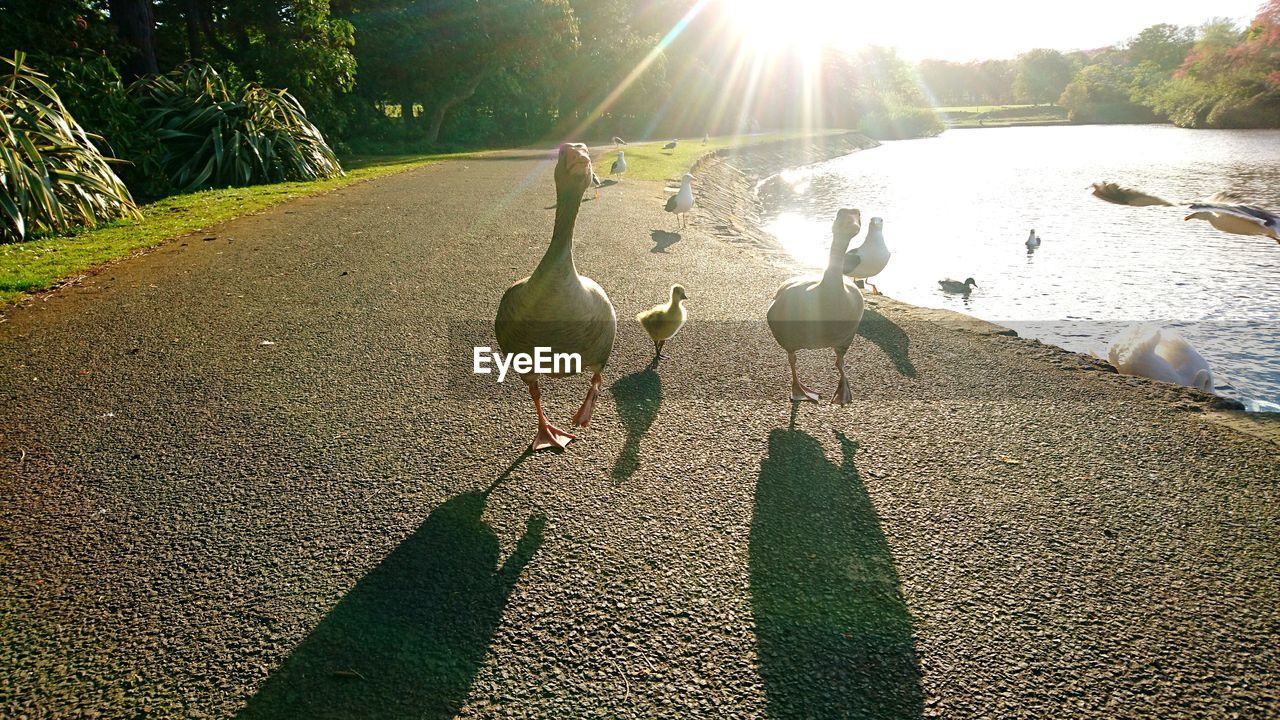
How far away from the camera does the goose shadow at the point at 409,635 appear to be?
256cm

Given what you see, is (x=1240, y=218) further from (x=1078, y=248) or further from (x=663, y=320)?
(x=1078, y=248)

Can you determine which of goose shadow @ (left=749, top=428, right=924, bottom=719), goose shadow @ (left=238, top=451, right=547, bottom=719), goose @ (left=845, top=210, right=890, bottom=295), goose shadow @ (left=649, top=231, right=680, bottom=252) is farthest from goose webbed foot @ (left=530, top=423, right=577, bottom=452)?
goose shadow @ (left=649, top=231, right=680, bottom=252)

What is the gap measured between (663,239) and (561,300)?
857 cm

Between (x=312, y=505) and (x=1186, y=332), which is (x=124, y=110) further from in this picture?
(x=1186, y=332)

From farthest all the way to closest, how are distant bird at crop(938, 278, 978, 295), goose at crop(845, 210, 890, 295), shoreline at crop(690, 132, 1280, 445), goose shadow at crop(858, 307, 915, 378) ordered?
distant bird at crop(938, 278, 978, 295), goose at crop(845, 210, 890, 295), goose shadow at crop(858, 307, 915, 378), shoreline at crop(690, 132, 1280, 445)

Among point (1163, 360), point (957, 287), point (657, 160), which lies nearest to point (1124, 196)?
point (1163, 360)

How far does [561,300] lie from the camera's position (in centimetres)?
396

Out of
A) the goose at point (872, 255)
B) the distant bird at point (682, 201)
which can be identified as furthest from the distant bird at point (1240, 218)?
the distant bird at point (682, 201)

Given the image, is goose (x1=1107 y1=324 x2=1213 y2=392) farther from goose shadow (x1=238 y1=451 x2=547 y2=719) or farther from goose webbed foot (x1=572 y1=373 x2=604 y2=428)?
goose shadow (x1=238 y1=451 x2=547 y2=719)

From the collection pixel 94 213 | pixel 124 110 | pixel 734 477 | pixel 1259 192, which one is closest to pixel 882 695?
pixel 734 477

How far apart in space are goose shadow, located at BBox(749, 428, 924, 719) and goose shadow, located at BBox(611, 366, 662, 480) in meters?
0.97

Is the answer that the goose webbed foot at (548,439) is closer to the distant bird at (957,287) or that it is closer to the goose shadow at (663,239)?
the goose shadow at (663,239)

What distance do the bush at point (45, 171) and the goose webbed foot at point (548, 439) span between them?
1052cm

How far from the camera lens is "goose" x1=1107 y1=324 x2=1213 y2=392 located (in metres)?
5.91
